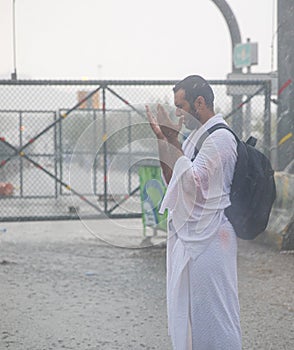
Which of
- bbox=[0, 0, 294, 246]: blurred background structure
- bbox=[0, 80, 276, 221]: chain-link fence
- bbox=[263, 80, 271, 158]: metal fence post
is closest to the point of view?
bbox=[0, 80, 276, 221]: chain-link fence

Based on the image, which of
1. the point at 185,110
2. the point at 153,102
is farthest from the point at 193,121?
the point at 153,102

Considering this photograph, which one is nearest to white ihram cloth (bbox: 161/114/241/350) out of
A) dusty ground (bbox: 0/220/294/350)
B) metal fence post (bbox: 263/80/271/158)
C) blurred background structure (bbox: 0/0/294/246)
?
dusty ground (bbox: 0/220/294/350)

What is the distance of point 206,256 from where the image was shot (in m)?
3.24

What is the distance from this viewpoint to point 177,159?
10.2ft

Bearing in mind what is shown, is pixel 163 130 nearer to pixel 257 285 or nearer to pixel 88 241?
pixel 257 285

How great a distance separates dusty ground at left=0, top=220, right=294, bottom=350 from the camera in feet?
16.4

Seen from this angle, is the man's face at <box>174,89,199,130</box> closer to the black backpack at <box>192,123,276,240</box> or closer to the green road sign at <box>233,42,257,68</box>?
the black backpack at <box>192,123,276,240</box>

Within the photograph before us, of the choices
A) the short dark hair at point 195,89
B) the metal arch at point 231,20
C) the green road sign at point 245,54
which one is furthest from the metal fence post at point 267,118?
the short dark hair at point 195,89

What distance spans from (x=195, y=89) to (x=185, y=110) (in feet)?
0.39

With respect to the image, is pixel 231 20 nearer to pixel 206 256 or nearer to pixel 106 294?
pixel 106 294

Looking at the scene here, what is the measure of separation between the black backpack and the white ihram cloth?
36 mm

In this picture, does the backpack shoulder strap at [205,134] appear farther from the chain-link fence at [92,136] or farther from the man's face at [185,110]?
the chain-link fence at [92,136]

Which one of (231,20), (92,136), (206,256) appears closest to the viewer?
(206,256)

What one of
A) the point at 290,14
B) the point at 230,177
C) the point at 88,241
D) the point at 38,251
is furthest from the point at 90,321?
the point at 290,14
